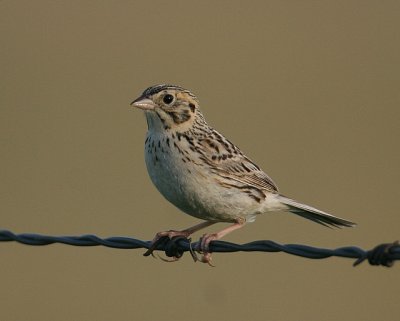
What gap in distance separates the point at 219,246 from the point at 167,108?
1.97 metres

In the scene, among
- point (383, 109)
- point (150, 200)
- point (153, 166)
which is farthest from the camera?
point (383, 109)

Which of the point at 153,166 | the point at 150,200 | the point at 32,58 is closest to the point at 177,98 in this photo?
the point at 153,166

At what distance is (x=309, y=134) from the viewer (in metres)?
16.6

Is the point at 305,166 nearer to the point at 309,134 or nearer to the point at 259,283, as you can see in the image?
the point at 309,134

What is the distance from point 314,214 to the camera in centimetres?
835

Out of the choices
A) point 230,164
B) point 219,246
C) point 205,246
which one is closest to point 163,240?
point 205,246

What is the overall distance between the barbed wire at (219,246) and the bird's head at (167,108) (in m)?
1.23

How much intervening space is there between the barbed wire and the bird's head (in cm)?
123

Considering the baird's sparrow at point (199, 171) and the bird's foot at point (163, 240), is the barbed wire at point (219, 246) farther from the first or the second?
the baird's sparrow at point (199, 171)

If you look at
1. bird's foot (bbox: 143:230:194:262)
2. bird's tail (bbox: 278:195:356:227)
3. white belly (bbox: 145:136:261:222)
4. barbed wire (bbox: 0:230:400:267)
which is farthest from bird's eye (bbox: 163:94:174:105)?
barbed wire (bbox: 0:230:400:267)

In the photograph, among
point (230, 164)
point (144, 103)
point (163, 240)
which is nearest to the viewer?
point (163, 240)

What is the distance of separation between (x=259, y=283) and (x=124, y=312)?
1.67 m

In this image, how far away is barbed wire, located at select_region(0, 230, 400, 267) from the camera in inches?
210

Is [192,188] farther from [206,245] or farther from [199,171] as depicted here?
[206,245]
